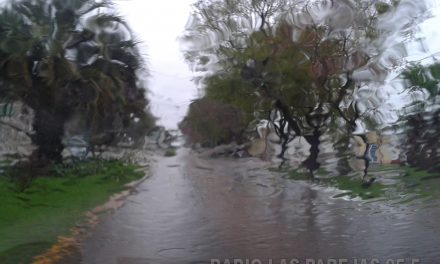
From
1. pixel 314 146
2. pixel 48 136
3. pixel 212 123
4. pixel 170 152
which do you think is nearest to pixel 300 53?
pixel 314 146

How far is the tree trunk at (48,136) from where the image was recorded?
9.91 metres

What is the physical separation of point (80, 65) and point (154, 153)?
6.31ft

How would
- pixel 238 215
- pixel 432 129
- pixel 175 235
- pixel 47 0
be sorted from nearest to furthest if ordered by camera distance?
pixel 175 235
pixel 238 215
pixel 47 0
pixel 432 129

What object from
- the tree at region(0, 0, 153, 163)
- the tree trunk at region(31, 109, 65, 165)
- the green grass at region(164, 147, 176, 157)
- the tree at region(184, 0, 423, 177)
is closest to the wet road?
the green grass at region(164, 147, 176, 157)

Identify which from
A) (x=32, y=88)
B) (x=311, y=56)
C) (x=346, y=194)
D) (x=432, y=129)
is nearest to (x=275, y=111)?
(x=311, y=56)

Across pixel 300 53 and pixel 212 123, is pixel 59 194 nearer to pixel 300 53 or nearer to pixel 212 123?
pixel 212 123

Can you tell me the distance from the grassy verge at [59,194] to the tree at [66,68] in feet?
1.43

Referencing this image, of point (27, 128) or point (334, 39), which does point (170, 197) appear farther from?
point (334, 39)

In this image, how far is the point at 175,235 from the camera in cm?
857

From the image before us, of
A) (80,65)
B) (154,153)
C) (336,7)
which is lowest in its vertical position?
(154,153)

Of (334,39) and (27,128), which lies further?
(334,39)

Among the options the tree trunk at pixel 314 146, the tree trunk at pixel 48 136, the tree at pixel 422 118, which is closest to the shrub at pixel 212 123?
the tree trunk at pixel 314 146

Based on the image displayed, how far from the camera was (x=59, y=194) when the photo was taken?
9719 millimetres

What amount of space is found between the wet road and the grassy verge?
44cm
